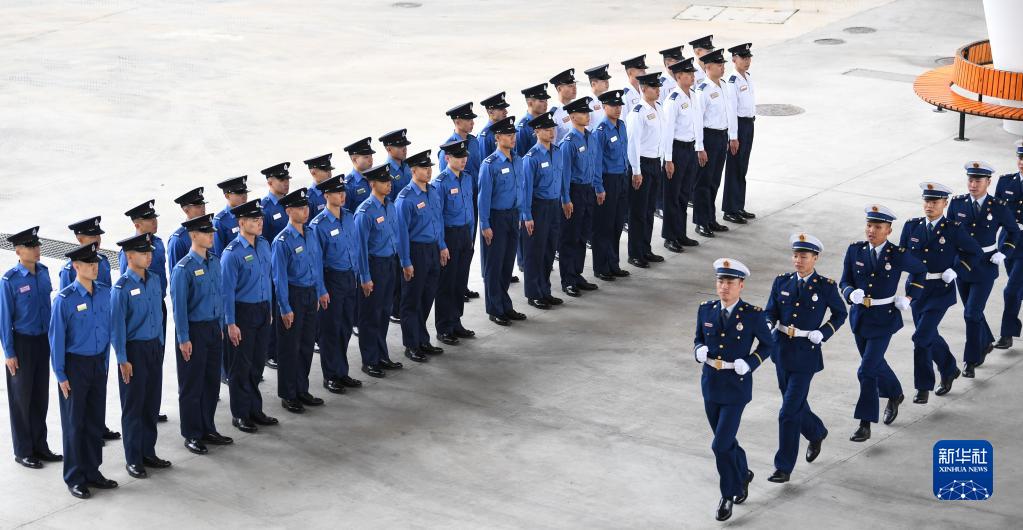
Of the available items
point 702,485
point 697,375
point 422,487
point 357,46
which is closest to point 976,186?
point 697,375

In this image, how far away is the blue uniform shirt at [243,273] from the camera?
10.4 metres

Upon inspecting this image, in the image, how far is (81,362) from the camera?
9570 millimetres

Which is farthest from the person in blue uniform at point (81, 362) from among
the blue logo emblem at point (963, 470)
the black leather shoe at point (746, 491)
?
the blue logo emblem at point (963, 470)

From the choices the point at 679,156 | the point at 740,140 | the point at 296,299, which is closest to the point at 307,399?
the point at 296,299

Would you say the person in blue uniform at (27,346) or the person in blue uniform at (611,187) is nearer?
the person in blue uniform at (27,346)

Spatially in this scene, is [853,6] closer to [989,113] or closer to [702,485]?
[989,113]

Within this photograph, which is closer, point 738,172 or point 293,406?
point 293,406

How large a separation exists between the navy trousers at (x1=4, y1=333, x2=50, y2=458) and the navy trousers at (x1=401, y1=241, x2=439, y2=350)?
10.3ft

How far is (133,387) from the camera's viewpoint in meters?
9.84

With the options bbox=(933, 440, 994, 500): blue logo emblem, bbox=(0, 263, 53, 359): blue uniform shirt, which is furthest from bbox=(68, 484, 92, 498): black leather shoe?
bbox=(933, 440, 994, 500): blue logo emblem

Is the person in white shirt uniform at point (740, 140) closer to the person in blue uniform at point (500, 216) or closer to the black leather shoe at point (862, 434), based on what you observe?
the person in blue uniform at point (500, 216)

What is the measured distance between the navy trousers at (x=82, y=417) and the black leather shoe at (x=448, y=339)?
138 inches

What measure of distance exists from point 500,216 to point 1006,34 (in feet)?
28.4

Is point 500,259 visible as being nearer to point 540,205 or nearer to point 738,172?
point 540,205
